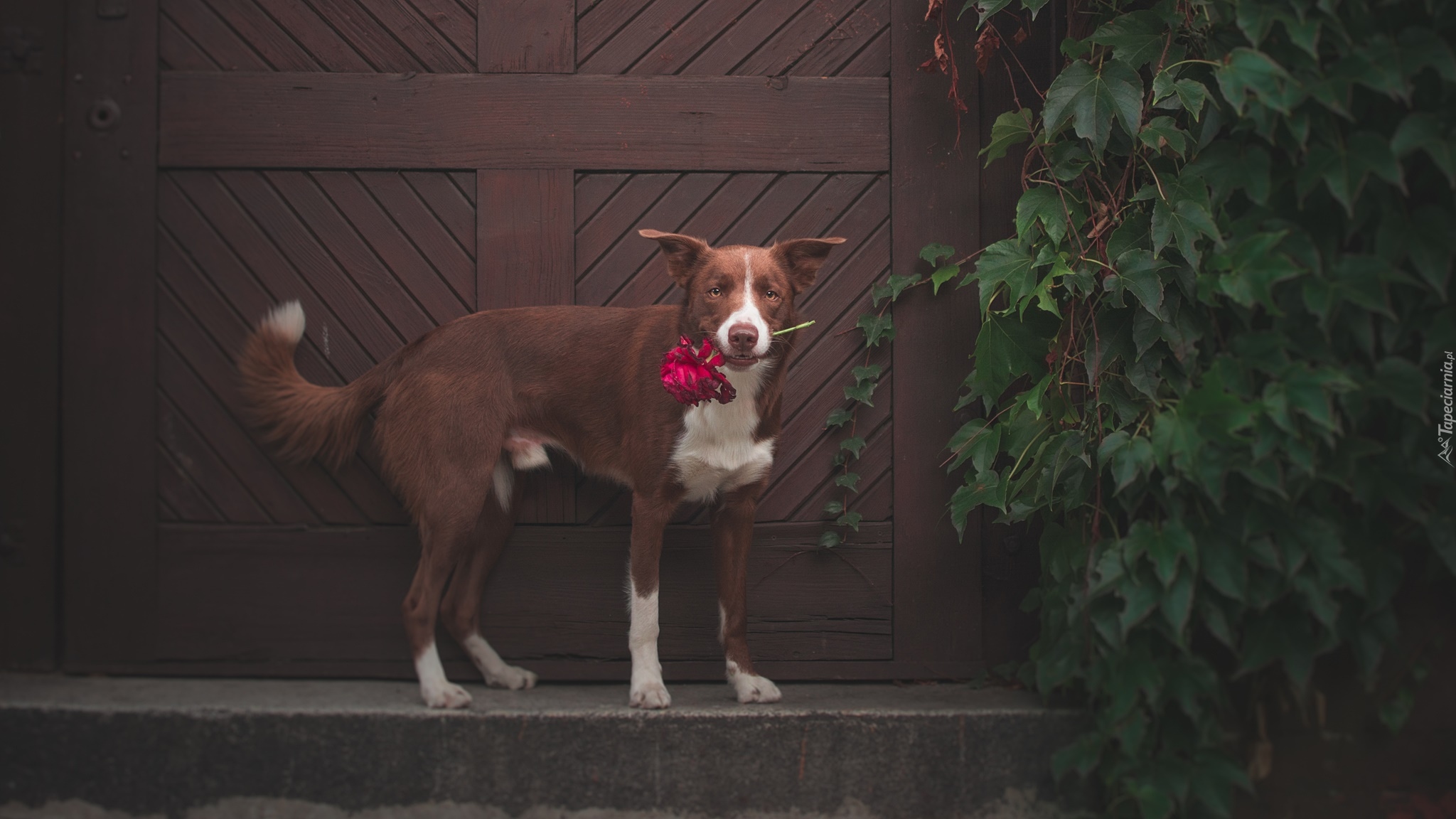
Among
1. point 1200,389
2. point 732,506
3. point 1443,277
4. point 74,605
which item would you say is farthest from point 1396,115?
point 74,605

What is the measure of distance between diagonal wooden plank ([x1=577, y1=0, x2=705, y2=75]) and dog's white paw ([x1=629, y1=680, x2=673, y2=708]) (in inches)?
81.9

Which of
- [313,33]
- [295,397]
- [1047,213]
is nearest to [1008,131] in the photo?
[1047,213]

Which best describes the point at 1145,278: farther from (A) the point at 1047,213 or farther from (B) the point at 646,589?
(B) the point at 646,589

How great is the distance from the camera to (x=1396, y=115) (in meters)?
2.49

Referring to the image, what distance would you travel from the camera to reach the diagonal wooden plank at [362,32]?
342 centimetres

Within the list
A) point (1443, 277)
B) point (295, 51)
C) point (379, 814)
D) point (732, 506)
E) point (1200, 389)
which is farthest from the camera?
point (295, 51)

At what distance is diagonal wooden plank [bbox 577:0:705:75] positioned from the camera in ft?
11.3

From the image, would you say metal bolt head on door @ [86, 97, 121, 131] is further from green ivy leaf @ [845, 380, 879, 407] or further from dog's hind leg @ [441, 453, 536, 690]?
green ivy leaf @ [845, 380, 879, 407]

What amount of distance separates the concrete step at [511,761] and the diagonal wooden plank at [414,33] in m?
2.19

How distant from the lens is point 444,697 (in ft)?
9.93

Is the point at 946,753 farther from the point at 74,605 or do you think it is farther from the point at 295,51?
the point at 295,51

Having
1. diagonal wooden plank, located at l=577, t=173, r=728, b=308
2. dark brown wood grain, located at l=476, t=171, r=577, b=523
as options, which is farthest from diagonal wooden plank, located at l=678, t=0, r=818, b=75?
dark brown wood grain, located at l=476, t=171, r=577, b=523

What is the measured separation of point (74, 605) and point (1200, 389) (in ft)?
12.0

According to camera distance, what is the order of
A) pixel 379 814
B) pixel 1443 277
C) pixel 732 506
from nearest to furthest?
pixel 1443 277, pixel 379 814, pixel 732 506
